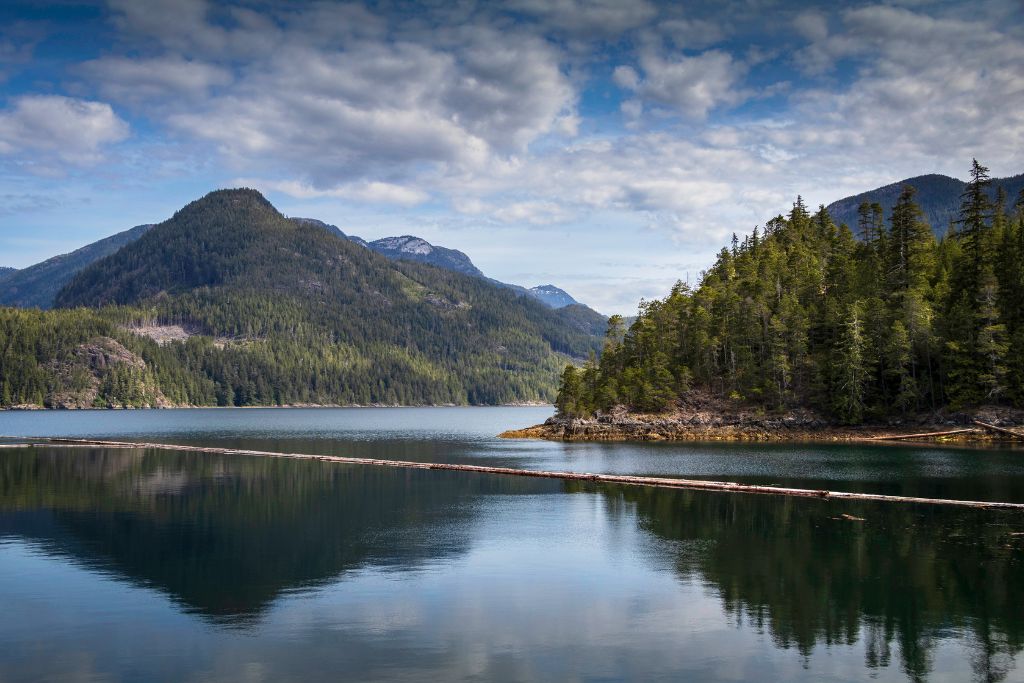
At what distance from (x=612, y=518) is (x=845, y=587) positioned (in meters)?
22.2

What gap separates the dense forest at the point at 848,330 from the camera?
119625mm

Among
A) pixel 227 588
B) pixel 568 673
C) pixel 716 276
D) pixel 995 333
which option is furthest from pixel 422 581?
pixel 716 276

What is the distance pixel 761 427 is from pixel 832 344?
2180 centimetres

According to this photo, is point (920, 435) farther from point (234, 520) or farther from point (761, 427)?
point (234, 520)

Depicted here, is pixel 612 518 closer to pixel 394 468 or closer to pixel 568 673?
pixel 568 673

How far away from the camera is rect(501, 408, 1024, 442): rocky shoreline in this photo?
115 meters

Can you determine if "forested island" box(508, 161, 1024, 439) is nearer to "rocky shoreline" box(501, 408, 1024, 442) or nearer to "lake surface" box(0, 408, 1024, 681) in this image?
"rocky shoreline" box(501, 408, 1024, 442)

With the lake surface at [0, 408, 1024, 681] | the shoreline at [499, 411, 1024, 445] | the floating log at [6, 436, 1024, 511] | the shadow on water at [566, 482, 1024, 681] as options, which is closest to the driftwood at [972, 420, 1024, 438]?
the shoreline at [499, 411, 1024, 445]

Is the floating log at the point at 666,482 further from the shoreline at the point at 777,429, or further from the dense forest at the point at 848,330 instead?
the dense forest at the point at 848,330

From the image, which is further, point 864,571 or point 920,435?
point 920,435

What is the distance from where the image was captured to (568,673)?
2625 cm

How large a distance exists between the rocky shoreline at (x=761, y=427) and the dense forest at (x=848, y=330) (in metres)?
2.59

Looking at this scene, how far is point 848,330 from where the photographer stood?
130250mm

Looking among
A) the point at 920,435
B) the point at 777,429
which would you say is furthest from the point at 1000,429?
the point at 777,429
